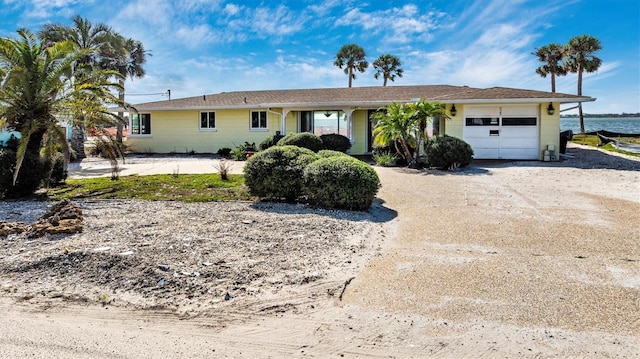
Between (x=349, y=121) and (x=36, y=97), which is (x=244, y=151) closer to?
(x=349, y=121)

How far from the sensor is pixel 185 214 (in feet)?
25.1

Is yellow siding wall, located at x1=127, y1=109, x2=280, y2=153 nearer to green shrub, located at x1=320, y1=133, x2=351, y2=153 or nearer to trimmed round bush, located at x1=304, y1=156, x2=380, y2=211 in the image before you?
green shrub, located at x1=320, y1=133, x2=351, y2=153

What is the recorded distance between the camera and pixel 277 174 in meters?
8.64

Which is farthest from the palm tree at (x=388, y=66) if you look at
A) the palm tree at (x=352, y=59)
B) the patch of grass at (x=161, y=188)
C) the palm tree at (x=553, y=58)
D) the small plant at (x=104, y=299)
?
the small plant at (x=104, y=299)

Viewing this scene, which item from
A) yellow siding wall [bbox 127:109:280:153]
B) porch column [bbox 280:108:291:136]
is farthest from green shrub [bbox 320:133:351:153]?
yellow siding wall [bbox 127:109:280:153]

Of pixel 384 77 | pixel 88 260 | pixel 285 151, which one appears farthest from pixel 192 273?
pixel 384 77

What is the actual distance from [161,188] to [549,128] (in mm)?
15317

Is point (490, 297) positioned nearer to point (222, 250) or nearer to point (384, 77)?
point (222, 250)

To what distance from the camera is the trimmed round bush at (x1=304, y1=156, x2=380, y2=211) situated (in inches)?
311

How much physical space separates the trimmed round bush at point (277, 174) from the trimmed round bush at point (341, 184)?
402 mm

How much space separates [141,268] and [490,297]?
142 inches

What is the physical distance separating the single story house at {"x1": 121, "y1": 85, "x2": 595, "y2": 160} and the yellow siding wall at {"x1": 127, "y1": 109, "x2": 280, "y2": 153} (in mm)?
52

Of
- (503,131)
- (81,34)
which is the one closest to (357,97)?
(503,131)

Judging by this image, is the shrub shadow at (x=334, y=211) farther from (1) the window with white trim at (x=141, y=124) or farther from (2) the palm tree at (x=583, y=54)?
(2) the palm tree at (x=583, y=54)
